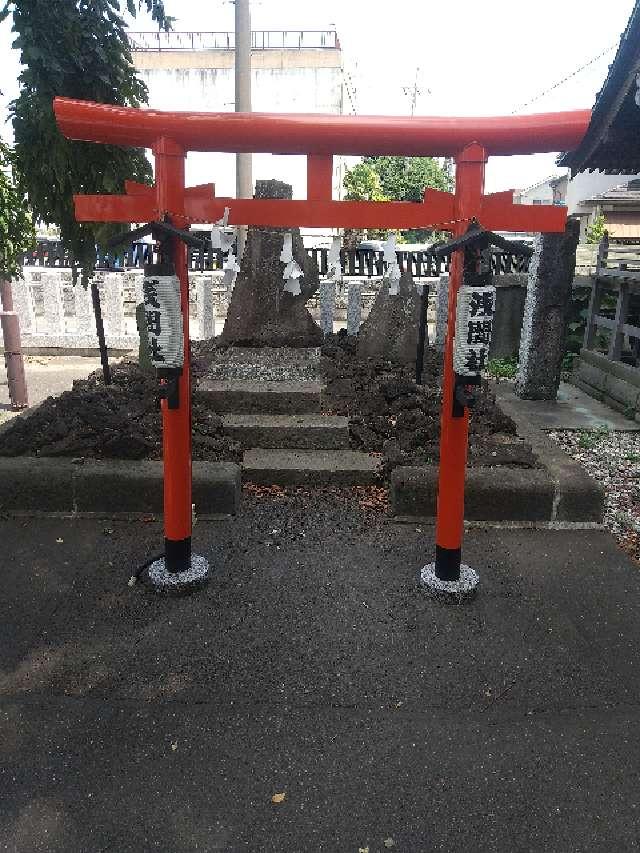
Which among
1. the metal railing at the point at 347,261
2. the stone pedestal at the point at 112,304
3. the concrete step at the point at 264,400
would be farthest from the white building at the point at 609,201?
the concrete step at the point at 264,400

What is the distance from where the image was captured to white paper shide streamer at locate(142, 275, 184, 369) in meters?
3.71

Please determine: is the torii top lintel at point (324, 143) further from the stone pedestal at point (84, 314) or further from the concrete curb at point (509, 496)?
the stone pedestal at point (84, 314)

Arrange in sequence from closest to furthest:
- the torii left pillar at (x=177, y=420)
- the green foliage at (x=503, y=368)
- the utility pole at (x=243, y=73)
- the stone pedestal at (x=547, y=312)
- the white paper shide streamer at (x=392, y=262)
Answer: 1. the torii left pillar at (x=177, y=420)
2. the white paper shide streamer at (x=392, y=262)
3. the stone pedestal at (x=547, y=312)
4. the green foliage at (x=503, y=368)
5. the utility pole at (x=243, y=73)

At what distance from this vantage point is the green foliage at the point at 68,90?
18.1ft

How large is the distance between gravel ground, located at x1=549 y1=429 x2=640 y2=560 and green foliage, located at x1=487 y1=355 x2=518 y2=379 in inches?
121

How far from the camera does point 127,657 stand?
351 centimetres

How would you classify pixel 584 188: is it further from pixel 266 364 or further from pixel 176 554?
pixel 176 554

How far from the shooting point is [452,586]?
4188 millimetres

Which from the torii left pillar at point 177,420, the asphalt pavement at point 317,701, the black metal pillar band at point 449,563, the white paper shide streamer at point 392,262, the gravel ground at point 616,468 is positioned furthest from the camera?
the gravel ground at point 616,468

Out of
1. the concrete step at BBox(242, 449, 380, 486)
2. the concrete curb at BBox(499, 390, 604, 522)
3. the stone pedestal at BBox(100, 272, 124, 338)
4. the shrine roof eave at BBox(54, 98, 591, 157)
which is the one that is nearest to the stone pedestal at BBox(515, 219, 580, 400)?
the concrete curb at BBox(499, 390, 604, 522)

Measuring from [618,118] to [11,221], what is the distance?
5.87 meters

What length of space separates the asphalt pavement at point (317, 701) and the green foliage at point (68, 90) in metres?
3.52

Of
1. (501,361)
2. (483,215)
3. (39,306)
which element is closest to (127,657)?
(483,215)

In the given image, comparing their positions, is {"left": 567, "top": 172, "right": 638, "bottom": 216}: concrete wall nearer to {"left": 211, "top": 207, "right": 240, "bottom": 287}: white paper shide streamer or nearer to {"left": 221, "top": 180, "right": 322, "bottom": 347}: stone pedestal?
{"left": 221, "top": 180, "right": 322, "bottom": 347}: stone pedestal
